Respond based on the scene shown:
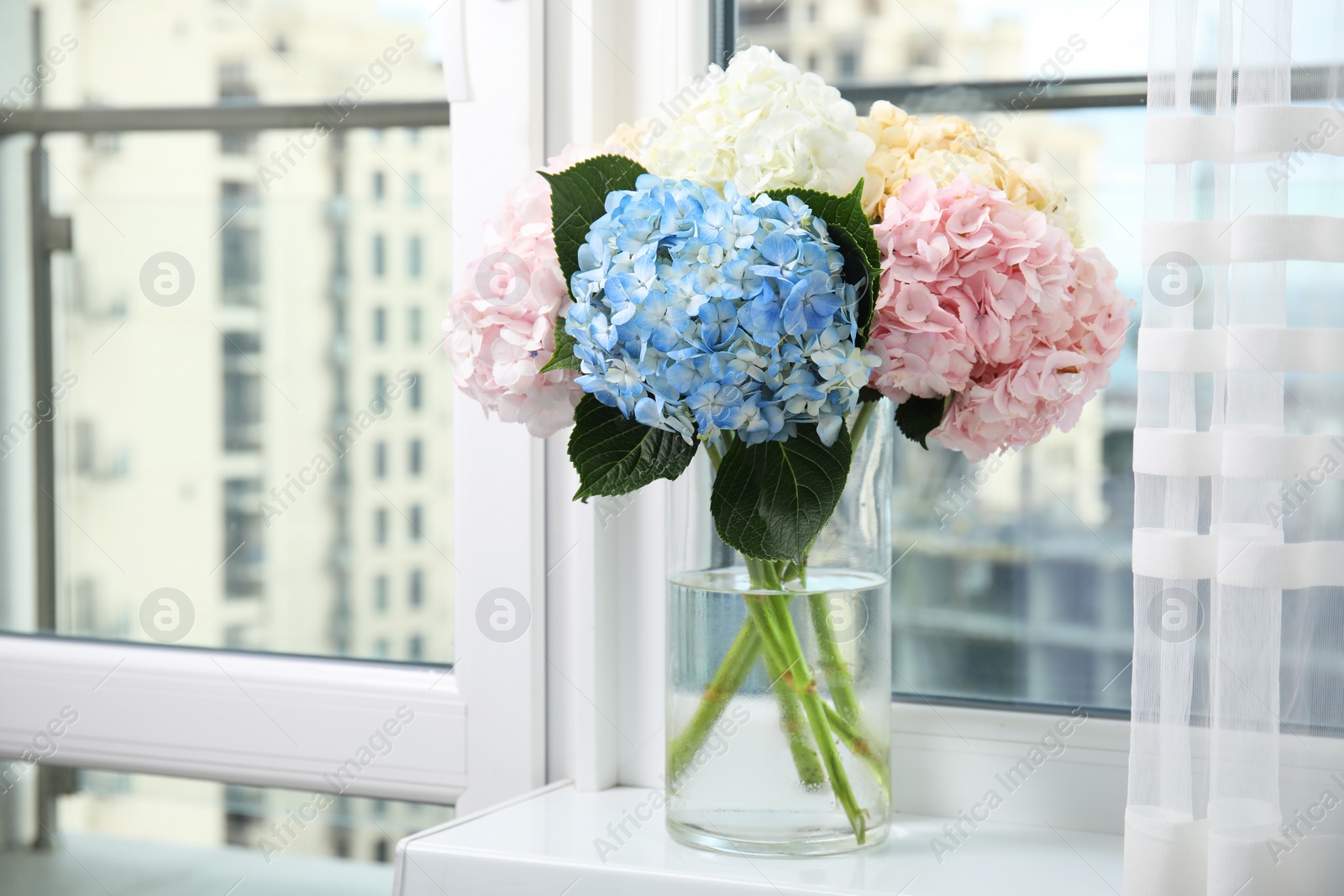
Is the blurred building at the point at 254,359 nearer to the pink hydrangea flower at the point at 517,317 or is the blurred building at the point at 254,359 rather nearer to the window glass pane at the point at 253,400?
the window glass pane at the point at 253,400

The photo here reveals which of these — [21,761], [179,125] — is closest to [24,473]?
[21,761]

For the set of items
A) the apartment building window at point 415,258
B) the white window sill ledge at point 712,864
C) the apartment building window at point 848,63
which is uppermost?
the apartment building window at point 848,63

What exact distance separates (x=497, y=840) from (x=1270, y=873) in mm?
520

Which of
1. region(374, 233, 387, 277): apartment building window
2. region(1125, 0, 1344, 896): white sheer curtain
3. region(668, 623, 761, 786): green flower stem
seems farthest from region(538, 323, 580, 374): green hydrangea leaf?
region(374, 233, 387, 277): apartment building window

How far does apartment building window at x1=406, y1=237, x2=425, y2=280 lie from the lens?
1.14 m

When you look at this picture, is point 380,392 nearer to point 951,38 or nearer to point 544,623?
point 544,623

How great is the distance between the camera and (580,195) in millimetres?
750

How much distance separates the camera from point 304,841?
1204 millimetres

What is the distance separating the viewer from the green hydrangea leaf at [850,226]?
0.71 m

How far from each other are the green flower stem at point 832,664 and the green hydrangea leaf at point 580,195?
0.28m

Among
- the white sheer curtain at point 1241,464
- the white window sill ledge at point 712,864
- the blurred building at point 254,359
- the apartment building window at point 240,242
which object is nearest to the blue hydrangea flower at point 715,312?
the white sheer curtain at point 1241,464

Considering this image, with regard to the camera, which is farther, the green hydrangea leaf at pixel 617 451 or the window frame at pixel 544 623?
the window frame at pixel 544 623

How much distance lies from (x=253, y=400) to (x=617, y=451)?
1.93ft

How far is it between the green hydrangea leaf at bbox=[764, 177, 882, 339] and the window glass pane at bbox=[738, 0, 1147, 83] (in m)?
0.34
